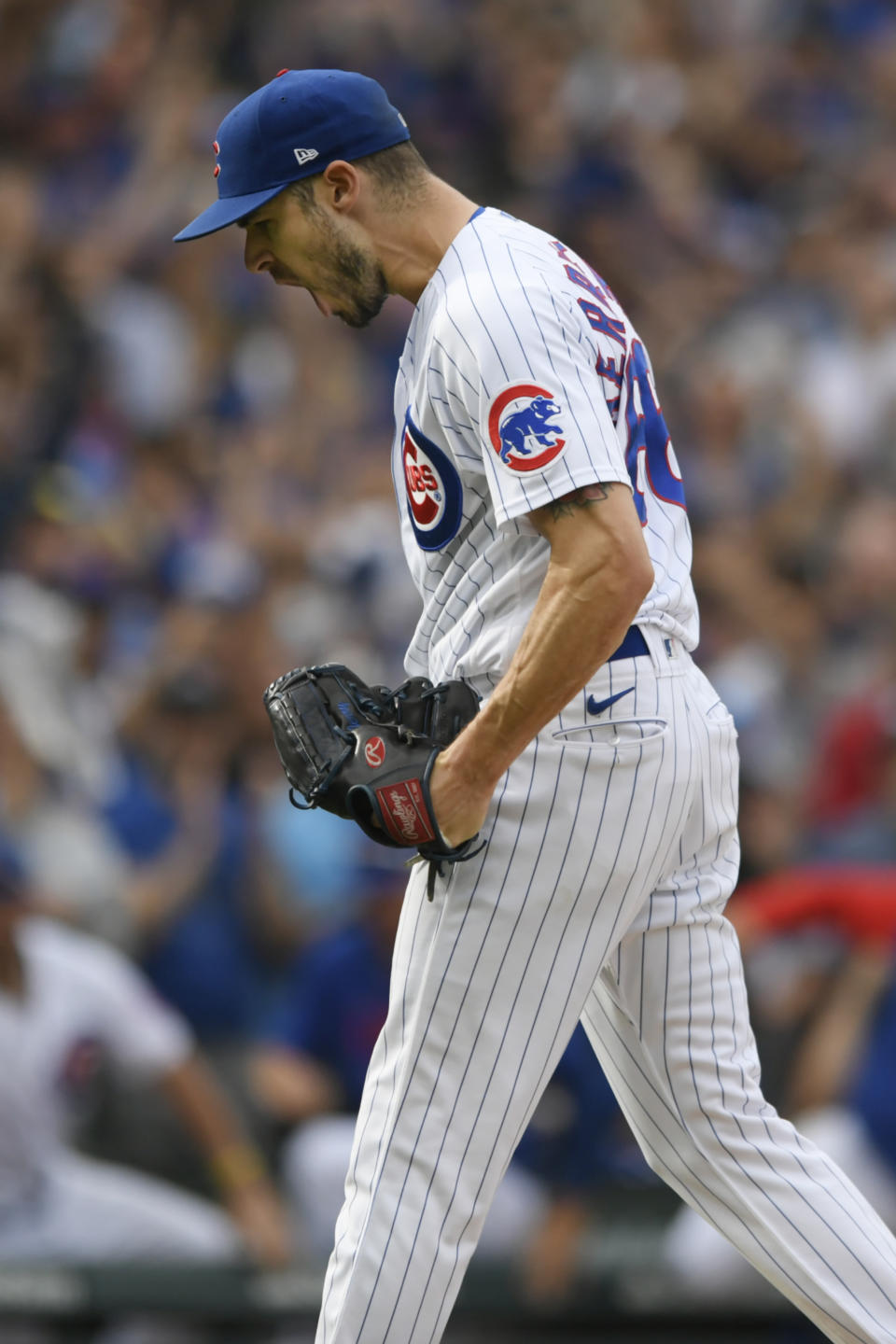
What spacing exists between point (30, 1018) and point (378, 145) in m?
3.17

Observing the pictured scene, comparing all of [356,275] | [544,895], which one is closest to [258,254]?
[356,275]

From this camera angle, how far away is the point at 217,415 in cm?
852

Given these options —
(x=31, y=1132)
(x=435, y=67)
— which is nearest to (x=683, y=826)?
(x=31, y=1132)

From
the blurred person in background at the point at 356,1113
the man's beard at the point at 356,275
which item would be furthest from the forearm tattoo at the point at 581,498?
the blurred person in background at the point at 356,1113

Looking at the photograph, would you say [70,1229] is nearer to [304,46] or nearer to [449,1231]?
[449,1231]

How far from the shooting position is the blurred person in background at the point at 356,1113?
4.54 meters

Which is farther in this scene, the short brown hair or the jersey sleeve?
the short brown hair

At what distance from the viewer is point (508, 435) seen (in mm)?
2133

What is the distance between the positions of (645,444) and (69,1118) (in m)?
3.15

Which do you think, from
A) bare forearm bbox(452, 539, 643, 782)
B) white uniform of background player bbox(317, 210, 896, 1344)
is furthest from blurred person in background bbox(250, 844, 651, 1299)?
bare forearm bbox(452, 539, 643, 782)

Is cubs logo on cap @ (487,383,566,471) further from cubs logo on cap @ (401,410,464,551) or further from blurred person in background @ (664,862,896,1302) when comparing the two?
blurred person in background @ (664,862,896,1302)

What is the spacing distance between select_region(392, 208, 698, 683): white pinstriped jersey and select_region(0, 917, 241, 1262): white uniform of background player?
8.73 feet

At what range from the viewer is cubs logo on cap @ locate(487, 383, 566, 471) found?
2.12 m

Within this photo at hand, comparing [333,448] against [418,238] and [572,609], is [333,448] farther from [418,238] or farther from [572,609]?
[572,609]
